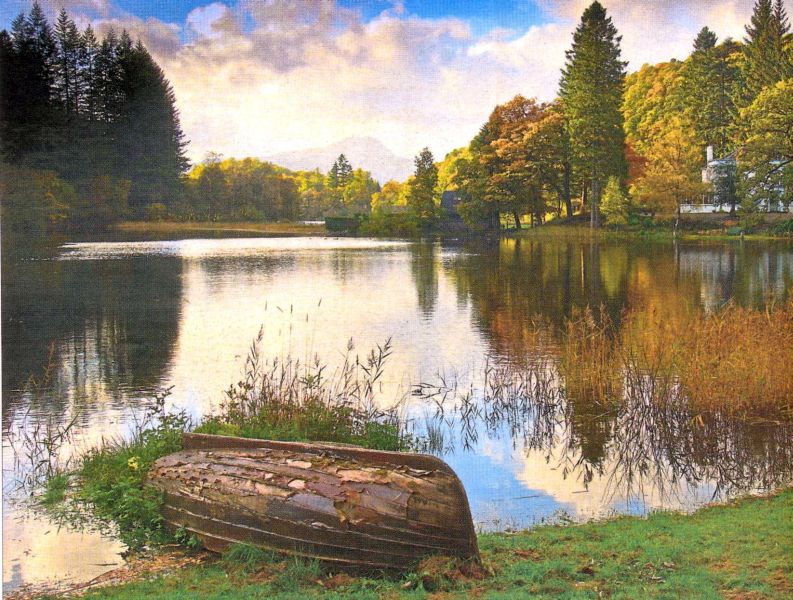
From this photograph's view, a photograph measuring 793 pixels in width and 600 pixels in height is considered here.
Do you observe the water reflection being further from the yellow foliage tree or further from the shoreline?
the yellow foliage tree

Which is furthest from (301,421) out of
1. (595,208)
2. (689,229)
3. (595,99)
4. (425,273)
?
(689,229)

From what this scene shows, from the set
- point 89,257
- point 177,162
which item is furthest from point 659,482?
point 89,257

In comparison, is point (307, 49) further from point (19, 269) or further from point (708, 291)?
point (708, 291)

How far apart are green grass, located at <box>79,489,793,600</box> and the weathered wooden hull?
89 mm

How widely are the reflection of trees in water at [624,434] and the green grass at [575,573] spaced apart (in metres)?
1.04

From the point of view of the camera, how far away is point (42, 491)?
Answer: 446cm

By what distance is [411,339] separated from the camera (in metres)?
7.23

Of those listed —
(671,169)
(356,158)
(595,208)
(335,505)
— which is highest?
(356,158)

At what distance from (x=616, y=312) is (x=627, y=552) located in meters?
5.05

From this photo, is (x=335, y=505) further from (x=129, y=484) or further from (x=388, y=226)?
(x=388, y=226)

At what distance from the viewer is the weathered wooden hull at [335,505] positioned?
2.99 metres

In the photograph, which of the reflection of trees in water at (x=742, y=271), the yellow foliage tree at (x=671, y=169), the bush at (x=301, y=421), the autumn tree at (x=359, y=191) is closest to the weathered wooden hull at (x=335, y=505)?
the bush at (x=301, y=421)

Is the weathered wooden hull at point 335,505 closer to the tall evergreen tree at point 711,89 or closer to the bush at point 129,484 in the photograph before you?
the bush at point 129,484

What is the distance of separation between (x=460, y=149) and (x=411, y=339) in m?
1.86
